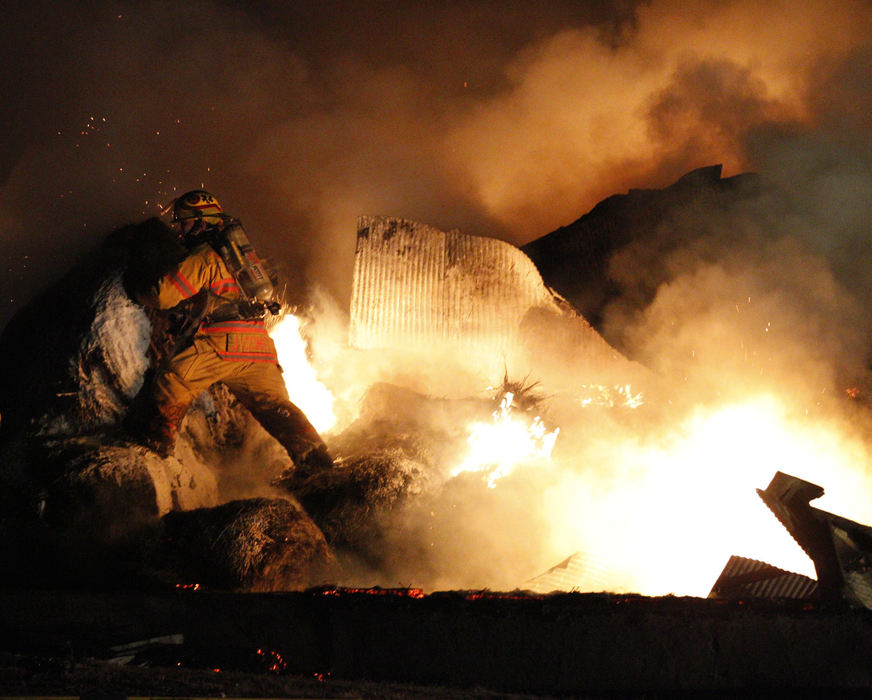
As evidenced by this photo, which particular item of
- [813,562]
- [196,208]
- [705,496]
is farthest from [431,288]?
[813,562]

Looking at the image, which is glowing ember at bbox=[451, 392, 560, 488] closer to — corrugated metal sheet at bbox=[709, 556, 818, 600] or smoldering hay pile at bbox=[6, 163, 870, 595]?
smoldering hay pile at bbox=[6, 163, 870, 595]

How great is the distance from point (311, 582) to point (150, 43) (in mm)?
6539

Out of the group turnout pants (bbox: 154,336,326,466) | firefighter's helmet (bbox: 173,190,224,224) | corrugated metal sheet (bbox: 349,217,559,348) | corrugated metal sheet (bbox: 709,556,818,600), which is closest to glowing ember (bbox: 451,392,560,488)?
corrugated metal sheet (bbox: 349,217,559,348)

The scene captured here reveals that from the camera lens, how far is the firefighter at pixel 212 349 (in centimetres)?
484

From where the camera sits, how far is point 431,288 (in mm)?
7906

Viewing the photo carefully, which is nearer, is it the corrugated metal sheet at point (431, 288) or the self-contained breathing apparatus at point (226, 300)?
the self-contained breathing apparatus at point (226, 300)

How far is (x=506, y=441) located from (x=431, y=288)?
2.18m

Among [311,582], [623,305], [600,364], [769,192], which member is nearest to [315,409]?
[311,582]

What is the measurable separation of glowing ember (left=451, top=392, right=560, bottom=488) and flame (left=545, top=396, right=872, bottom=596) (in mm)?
575

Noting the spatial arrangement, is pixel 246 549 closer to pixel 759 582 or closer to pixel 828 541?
pixel 759 582

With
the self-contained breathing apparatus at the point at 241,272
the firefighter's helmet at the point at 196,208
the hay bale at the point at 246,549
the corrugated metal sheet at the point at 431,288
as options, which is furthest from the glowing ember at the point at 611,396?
the firefighter's helmet at the point at 196,208

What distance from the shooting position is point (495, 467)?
6.42m

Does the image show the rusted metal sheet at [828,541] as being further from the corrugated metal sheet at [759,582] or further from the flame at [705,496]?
the flame at [705,496]

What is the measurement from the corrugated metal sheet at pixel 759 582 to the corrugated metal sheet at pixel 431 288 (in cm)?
432
